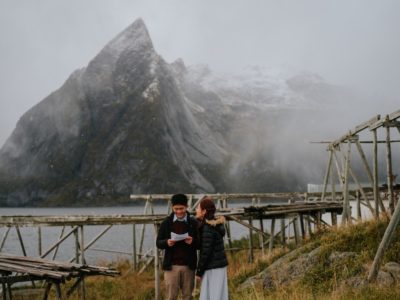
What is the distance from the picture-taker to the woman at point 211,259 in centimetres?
708

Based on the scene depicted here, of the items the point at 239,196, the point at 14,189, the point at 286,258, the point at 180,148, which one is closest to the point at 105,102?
the point at 180,148

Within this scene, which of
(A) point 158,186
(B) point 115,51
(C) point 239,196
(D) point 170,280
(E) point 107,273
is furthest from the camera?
(B) point 115,51

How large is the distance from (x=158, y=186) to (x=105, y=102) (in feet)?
140

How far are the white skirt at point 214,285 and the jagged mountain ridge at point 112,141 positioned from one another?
535ft

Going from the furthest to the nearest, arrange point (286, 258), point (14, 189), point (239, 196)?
1. point (14, 189)
2. point (239, 196)
3. point (286, 258)

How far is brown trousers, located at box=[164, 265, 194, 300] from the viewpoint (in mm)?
7363

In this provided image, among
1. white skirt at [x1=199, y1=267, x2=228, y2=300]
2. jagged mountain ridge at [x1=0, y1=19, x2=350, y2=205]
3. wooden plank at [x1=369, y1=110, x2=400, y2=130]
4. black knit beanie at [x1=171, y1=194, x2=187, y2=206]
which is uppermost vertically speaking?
jagged mountain ridge at [x1=0, y1=19, x2=350, y2=205]

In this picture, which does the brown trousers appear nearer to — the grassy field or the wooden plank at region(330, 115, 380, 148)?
the grassy field

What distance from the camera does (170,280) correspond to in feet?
24.2

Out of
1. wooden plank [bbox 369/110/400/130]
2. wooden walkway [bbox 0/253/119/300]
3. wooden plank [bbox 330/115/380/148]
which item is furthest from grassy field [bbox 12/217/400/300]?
wooden walkway [bbox 0/253/119/300]

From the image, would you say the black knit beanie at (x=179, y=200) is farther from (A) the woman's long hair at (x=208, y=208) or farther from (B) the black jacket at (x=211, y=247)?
(B) the black jacket at (x=211, y=247)

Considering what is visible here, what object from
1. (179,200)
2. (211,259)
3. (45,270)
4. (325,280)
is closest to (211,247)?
(211,259)

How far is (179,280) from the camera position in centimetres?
742

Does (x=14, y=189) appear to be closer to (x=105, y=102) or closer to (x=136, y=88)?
(x=105, y=102)
